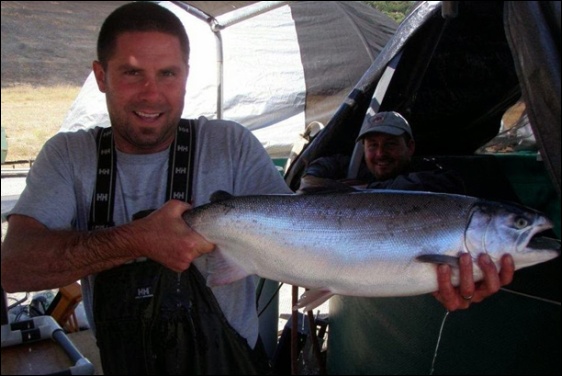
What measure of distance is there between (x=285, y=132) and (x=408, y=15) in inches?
284

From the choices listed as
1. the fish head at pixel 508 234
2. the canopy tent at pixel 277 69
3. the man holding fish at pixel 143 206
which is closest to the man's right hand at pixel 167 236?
the man holding fish at pixel 143 206

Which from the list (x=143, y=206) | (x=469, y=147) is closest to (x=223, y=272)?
(x=143, y=206)

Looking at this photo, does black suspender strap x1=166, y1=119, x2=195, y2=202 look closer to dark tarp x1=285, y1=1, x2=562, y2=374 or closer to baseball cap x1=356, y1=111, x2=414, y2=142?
dark tarp x1=285, y1=1, x2=562, y2=374

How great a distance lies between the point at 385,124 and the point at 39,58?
2574 millimetres

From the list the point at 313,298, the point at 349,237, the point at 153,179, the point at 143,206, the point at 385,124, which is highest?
the point at 385,124

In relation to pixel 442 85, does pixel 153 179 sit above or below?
below

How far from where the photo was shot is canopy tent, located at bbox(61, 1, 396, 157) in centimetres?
1067

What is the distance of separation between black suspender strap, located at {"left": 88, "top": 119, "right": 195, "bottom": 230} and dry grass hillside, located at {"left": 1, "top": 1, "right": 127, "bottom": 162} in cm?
29

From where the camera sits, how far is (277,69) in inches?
466

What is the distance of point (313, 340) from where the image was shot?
4.01m

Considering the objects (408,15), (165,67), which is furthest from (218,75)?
(165,67)

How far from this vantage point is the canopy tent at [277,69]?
10.7m

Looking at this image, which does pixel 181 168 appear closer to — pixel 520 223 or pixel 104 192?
pixel 104 192

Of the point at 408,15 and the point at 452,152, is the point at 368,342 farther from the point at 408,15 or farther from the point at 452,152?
the point at 452,152
